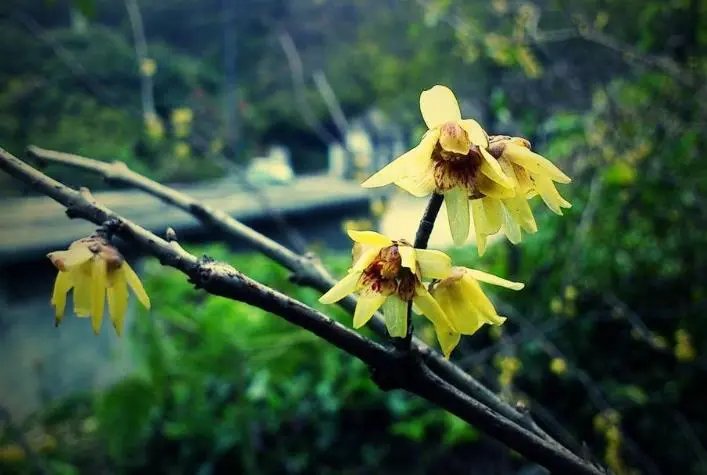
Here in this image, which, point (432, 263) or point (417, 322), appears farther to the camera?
point (417, 322)

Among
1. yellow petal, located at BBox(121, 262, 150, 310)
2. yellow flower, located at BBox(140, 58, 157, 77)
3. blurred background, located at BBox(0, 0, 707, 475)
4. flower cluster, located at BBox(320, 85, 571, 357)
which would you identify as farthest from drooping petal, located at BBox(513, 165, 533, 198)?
yellow flower, located at BBox(140, 58, 157, 77)

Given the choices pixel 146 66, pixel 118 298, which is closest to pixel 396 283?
pixel 118 298

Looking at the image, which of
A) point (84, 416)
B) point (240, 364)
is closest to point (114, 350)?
point (84, 416)

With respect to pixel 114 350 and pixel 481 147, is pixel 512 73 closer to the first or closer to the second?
pixel 114 350

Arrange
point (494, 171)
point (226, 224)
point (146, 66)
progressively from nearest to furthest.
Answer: point (494, 171) → point (226, 224) → point (146, 66)

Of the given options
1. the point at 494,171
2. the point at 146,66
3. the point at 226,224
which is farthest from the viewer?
the point at 146,66

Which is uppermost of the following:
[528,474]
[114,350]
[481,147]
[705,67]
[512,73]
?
[512,73]

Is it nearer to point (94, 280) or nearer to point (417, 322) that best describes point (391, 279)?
point (94, 280)
